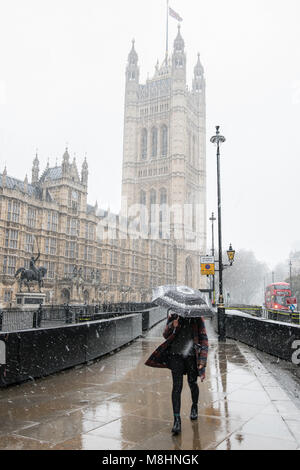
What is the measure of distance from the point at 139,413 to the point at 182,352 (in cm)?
157

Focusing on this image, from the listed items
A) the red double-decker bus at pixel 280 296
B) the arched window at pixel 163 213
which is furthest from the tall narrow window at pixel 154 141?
the red double-decker bus at pixel 280 296

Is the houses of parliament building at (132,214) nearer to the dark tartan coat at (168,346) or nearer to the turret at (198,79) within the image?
the turret at (198,79)

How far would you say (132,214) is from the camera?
10338 centimetres

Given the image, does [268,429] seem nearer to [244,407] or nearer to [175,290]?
[244,407]

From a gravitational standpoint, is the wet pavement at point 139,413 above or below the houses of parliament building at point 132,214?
below

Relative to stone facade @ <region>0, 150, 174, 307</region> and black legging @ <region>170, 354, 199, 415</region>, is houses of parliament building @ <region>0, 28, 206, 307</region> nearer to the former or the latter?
stone facade @ <region>0, 150, 174, 307</region>

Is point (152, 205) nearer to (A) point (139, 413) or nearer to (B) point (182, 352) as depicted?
(A) point (139, 413)

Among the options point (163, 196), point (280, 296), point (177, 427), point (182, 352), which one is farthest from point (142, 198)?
point (177, 427)

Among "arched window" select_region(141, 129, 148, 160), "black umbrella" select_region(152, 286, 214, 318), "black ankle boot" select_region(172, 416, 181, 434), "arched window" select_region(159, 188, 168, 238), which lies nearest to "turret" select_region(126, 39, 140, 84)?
"arched window" select_region(141, 129, 148, 160)

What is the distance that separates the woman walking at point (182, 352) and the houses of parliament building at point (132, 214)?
39506mm

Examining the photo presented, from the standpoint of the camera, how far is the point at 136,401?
271 inches

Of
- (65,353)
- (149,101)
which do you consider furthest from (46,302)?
(149,101)

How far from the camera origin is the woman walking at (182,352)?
530 centimetres
